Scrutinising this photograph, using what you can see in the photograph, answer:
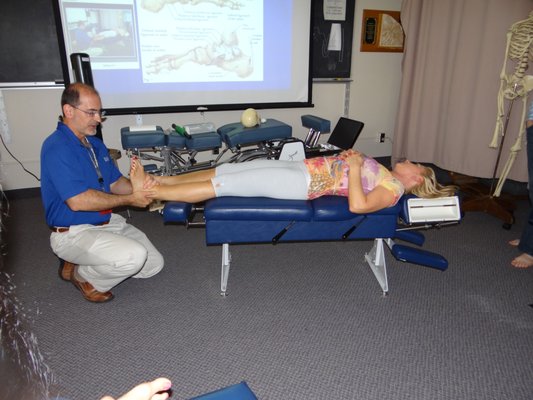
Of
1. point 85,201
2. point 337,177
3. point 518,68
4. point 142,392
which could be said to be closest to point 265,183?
point 337,177

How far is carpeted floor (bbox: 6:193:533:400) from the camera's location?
1580 mm

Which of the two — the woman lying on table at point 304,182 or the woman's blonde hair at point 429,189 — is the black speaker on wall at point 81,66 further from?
the woman's blonde hair at point 429,189

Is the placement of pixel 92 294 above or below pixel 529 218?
below

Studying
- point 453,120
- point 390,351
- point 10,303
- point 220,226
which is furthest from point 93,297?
point 453,120

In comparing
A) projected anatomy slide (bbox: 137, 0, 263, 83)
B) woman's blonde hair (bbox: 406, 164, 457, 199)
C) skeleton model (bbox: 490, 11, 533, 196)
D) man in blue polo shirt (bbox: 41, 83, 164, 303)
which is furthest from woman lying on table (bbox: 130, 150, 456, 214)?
projected anatomy slide (bbox: 137, 0, 263, 83)

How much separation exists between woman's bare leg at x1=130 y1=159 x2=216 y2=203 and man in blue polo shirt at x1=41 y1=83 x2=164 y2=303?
63mm

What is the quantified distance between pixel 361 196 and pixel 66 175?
137cm

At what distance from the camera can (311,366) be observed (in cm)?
166

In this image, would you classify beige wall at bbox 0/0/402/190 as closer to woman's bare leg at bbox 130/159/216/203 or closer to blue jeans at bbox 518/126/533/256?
woman's bare leg at bbox 130/159/216/203

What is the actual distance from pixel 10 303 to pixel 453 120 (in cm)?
403

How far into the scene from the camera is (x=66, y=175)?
5.93 feet

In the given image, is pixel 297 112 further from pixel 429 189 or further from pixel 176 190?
pixel 176 190

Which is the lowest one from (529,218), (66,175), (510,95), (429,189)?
(529,218)

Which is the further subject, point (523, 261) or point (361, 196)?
point (523, 261)
